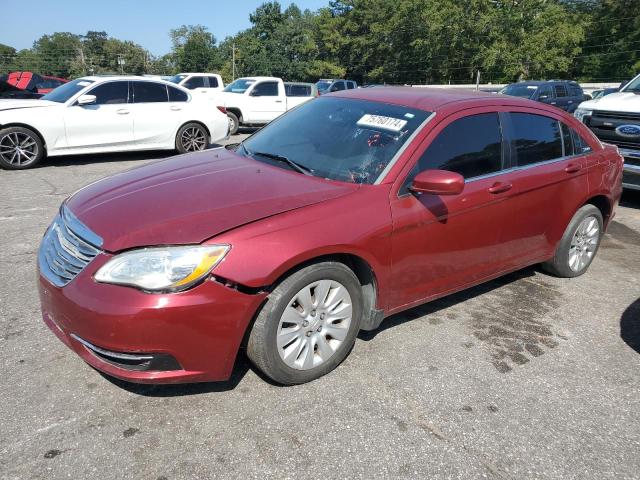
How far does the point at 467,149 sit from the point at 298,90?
15.0 metres

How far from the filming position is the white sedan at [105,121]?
27.7 ft

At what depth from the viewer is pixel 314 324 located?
2842 millimetres

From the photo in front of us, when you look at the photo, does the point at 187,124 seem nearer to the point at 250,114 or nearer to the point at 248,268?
the point at 250,114

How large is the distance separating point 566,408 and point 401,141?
183 cm

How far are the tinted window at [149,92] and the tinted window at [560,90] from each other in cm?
1355

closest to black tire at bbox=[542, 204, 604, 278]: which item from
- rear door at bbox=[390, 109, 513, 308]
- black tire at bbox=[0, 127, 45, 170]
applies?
rear door at bbox=[390, 109, 513, 308]

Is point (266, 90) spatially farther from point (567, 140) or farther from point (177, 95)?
point (567, 140)

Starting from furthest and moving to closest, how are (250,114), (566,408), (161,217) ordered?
(250,114), (566,408), (161,217)

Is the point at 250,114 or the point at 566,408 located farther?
the point at 250,114

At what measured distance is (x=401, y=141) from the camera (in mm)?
3244

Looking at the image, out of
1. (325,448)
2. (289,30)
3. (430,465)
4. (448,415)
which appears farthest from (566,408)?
(289,30)

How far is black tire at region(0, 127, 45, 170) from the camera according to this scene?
8.37m

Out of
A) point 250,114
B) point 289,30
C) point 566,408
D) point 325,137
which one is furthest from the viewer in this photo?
point 289,30

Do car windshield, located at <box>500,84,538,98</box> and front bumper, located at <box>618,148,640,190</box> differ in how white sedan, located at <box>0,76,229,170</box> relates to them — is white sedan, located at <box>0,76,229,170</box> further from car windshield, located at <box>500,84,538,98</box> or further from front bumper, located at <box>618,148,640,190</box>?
car windshield, located at <box>500,84,538,98</box>
